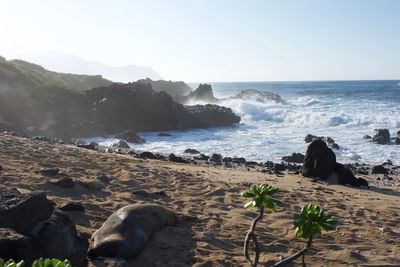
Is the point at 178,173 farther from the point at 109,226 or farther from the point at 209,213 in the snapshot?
the point at 109,226

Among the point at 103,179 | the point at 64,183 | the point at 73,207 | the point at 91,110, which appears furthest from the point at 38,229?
the point at 91,110

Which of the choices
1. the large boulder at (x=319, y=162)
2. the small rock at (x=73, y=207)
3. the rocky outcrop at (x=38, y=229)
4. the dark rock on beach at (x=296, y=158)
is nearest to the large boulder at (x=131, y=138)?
the dark rock on beach at (x=296, y=158)

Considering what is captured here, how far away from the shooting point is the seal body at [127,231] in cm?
542

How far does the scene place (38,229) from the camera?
4.76 m

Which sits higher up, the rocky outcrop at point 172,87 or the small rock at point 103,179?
the rocky outcrop at point 172,87

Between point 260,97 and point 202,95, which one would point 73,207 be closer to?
point 202,95

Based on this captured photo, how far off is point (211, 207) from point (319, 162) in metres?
5.82

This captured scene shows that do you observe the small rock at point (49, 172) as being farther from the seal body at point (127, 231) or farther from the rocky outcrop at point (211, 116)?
the rocky outcrop at point (211, 116)

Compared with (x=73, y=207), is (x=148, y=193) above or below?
below

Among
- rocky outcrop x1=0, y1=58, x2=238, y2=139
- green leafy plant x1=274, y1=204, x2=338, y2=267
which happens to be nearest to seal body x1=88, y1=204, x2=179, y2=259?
green leafy plant x1=274, y1=204, x2=338, y2=267

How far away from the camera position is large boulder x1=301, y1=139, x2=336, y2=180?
12977mm

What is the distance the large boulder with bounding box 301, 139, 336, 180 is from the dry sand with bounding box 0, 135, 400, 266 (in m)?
0.66

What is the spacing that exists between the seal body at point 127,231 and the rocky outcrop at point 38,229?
1.10ft

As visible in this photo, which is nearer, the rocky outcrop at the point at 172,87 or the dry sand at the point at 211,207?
the dry sand at the point at 211,207
